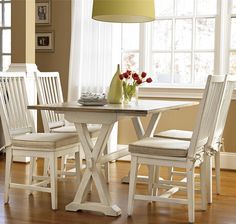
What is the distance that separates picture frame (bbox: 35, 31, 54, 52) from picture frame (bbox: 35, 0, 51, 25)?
0.44ft

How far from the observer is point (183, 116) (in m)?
5.84

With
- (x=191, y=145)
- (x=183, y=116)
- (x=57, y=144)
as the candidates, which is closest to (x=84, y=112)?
(x=57, y=144)

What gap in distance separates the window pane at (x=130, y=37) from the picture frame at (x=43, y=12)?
0.94m

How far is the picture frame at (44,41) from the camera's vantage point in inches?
250

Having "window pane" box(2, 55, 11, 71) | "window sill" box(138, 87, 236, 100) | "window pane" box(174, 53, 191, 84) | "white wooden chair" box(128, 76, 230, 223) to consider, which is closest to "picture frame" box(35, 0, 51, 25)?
"window pane" box(2, 55, 11, 71)

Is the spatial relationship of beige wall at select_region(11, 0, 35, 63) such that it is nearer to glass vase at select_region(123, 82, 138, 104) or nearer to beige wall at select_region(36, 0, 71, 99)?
beige wall at select_region(36, 0, 71, 99)

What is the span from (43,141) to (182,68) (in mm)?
2517

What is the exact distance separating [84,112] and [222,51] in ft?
7.99

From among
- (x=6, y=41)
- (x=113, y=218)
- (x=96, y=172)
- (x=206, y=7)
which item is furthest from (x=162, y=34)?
(x=113, y=218)

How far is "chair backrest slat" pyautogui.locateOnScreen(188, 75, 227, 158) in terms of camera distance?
3479 millimetres

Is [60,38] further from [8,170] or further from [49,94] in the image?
[8,170]

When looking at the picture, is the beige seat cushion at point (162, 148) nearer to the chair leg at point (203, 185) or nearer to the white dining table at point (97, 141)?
the white dining table at point (97, 141)

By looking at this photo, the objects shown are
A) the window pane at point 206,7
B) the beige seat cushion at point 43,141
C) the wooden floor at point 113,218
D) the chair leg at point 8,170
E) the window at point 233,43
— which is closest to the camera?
the wooden floor at point 113,218

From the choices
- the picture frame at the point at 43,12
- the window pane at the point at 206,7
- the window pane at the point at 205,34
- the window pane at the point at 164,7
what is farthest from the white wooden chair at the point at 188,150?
the picture frame at the point at 43,12
